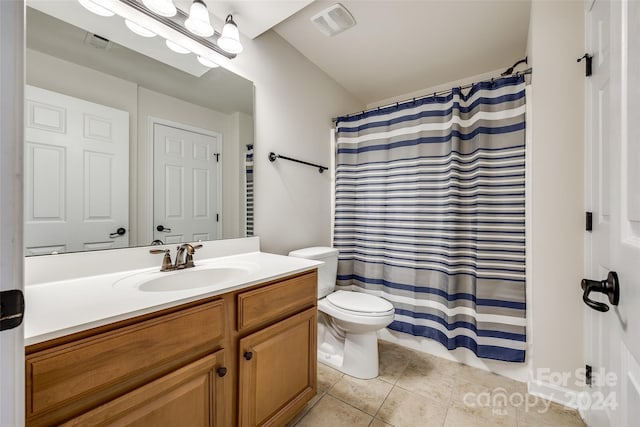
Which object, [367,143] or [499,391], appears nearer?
[499,391]

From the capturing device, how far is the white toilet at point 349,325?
1590mm

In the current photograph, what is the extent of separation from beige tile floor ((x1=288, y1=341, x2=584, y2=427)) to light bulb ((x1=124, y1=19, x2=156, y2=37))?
2.02 m

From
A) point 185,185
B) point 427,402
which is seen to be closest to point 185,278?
point 185,185

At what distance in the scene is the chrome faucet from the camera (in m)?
1.19

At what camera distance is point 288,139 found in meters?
1.93

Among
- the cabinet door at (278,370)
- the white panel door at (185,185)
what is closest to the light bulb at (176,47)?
the white panel door at (185,185)

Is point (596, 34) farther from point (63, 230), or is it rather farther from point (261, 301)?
point (63, 230)

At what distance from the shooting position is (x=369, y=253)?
2.21 meters

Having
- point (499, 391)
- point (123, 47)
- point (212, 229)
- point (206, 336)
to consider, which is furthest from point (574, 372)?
point (123, 47)

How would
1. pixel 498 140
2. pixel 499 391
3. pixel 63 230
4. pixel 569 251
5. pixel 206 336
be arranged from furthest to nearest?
pixel 498 140, pixel 499 391, pixel 569 251, pixel 63 230, pixel 206 336

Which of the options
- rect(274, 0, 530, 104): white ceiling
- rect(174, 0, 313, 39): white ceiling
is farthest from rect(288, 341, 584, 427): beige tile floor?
rect(274, 0, 530, 104): white ceiling

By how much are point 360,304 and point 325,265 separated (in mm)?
404

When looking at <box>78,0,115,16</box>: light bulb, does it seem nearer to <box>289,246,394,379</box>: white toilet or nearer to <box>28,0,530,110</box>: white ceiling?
<box>28,0,530,110</box>: white ceiling

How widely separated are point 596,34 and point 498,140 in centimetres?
62
